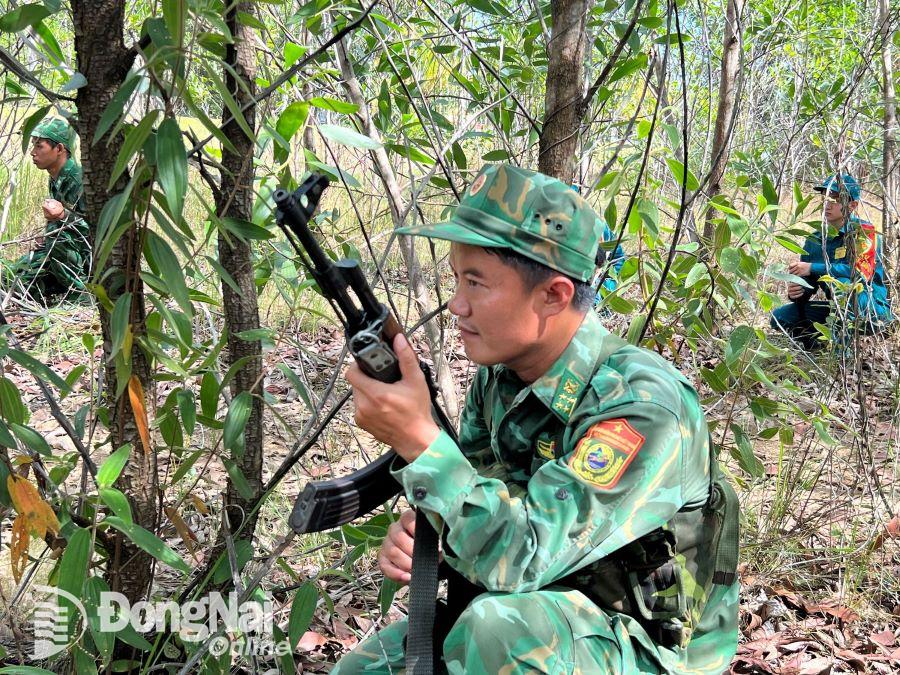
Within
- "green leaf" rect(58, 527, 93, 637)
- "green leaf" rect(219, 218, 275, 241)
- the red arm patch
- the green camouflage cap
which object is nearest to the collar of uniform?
"green leaf" rect(219, 218, 275, 241)

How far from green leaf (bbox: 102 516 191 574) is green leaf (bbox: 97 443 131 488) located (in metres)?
0.06

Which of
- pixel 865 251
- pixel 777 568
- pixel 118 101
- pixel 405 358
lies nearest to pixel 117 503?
pixel 405 358

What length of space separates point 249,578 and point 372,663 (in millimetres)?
492

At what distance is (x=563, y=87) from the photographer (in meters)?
2.14

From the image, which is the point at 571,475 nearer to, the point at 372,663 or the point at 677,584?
the point at 677,584

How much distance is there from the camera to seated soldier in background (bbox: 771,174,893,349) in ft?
9.32

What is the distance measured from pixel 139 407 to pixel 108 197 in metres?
0.41

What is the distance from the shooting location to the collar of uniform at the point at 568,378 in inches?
62.0

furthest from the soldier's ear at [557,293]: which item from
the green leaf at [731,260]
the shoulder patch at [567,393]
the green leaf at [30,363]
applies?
the green leaf at [30,363]

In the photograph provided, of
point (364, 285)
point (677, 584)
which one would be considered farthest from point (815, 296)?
point (364, 285)

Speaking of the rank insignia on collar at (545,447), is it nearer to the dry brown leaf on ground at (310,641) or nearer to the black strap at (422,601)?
the black strap at (422,601)

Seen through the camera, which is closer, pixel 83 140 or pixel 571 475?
pixel 571 475

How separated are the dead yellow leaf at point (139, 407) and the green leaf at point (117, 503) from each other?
160 millimetres

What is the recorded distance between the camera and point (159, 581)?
7.77 feet
